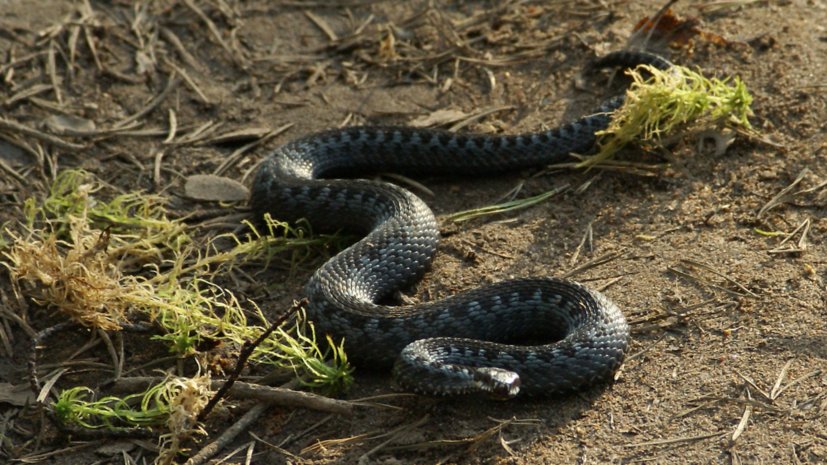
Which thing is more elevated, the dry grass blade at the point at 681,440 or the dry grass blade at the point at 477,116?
the dry grass blade at the point at 477,116

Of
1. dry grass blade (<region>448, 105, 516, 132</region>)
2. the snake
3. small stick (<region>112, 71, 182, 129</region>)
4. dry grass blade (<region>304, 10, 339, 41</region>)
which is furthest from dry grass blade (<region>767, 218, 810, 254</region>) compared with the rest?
small stick (<region>112, 71, 182, 129</region>)

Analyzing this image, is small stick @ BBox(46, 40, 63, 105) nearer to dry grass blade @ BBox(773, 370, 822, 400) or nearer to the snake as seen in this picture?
the snake

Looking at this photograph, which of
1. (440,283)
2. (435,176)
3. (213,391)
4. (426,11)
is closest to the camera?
(213,391)

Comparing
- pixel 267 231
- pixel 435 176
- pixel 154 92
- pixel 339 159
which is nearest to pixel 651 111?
pixel 435 176

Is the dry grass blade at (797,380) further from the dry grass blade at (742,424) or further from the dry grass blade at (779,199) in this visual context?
the dry grass blade at (779,199)

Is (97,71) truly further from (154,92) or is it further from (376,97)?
(376,97)

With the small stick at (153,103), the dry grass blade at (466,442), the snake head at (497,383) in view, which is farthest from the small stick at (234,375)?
the small stick at (153,103)
